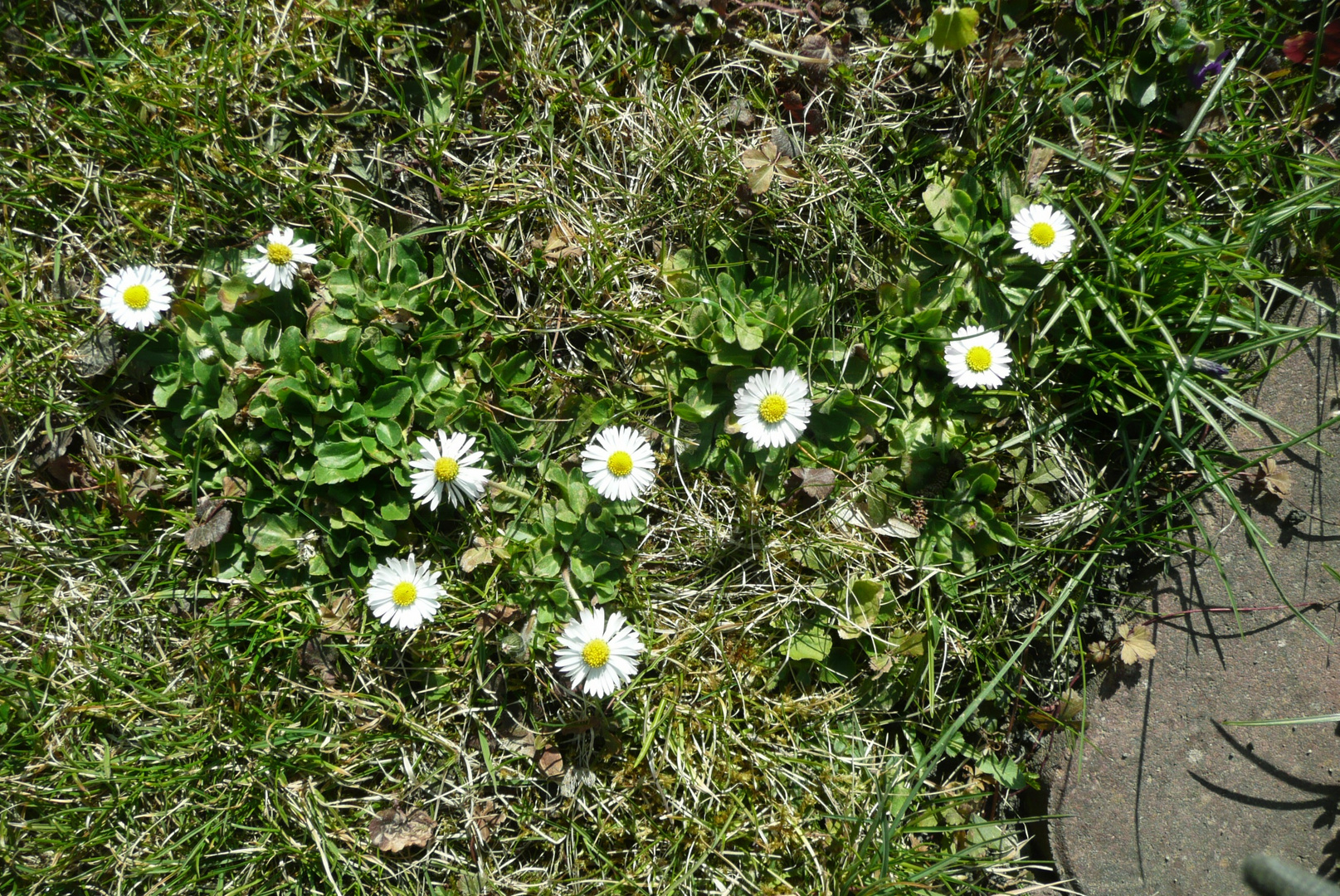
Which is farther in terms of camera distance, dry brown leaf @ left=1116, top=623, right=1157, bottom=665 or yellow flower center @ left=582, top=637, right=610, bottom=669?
dry brown leaf @ left=1116, top=623, right=1157, bottom=665

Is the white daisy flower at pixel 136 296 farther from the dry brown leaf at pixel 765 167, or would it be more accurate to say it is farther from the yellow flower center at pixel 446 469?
the dry brown leaf at pixel 765 167

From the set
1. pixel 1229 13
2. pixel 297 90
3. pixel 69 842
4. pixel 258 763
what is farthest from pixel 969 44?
pixel 69 842

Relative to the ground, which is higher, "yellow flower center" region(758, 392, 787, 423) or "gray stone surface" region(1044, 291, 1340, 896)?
"yellow flower center" region(758, 392, 787, 423)

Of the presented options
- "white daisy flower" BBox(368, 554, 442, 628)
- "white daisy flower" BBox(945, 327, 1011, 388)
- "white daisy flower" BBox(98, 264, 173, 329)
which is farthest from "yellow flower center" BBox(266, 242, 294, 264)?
"white daisy flower" BBox(945, 327, 1011, 388)

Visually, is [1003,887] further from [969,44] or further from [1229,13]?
[1229,13]

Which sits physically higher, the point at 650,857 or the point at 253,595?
the point at 253,595

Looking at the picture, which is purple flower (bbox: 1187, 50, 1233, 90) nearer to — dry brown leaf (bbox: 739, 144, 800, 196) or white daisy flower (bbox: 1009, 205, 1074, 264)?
white daisy flower (bbox: 1009, 205, 1074, 264)
